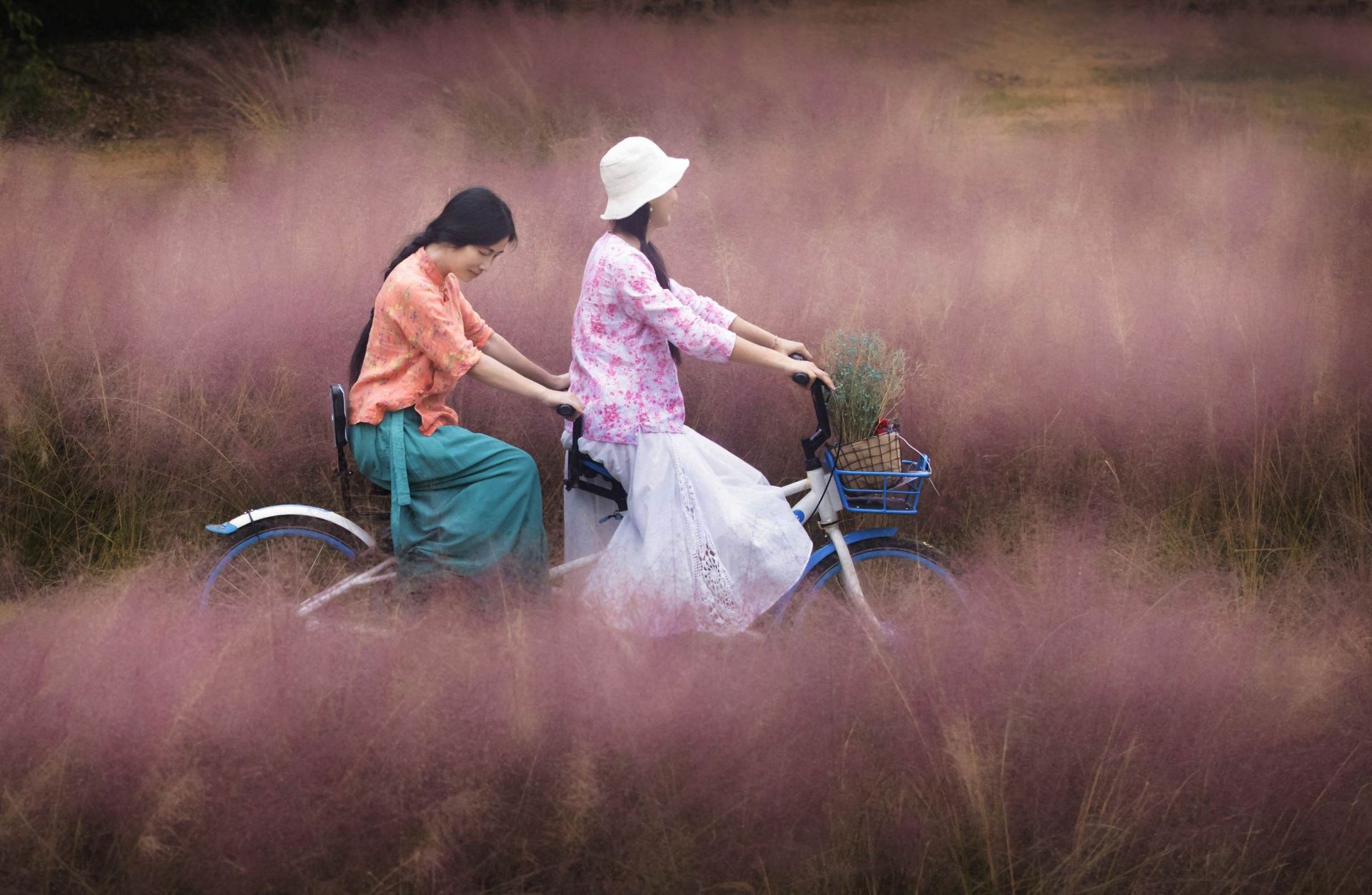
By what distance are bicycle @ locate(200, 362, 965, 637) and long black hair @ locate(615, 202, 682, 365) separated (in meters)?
0.46

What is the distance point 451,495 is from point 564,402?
0.49 metres

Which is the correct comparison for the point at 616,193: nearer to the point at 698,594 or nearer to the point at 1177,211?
the point at 698,594

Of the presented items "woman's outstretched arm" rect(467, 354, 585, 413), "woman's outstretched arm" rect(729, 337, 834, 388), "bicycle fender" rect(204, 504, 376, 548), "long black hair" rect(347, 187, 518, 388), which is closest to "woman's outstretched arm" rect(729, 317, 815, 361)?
"woman's outstretched arm" rect(729, 337, 834, 388)

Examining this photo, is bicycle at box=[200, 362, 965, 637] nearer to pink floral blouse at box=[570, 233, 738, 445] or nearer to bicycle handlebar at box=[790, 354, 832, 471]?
bicycle handlebar at box=[790, 354, 832, 471]

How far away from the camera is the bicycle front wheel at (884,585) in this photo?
10.4 feet

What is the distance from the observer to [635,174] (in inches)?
119

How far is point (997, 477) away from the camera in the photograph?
4.19 meters

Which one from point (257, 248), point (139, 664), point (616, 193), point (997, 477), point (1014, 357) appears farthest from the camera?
point (257, 248)

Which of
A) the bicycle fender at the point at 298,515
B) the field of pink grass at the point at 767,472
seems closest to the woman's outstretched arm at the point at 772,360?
the field of pink grass at the point at 767,472

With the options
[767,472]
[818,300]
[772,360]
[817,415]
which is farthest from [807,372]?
[818,300]

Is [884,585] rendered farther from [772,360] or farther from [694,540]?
[772,360]

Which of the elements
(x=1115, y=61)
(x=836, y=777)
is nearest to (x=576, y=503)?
(x=836, y=777)

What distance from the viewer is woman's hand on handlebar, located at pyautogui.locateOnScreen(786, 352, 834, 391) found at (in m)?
2.96

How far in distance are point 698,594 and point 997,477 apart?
1.54m
